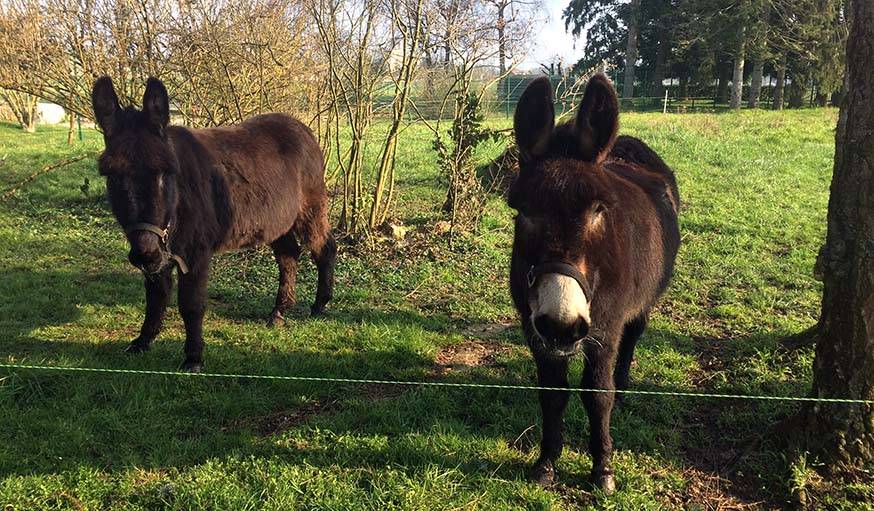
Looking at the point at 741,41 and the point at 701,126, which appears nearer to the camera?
the point at 701,126

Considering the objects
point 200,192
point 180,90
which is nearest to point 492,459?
point 200,192

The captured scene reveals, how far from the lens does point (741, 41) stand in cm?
2616

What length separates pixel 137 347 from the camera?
4.44 meters

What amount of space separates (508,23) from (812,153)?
10.4 metres

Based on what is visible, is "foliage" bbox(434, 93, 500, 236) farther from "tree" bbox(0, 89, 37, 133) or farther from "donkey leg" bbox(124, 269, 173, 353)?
"tree" bbox(0, 89, 37, 133)

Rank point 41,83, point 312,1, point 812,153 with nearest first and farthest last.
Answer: point 312,1, point 41,83, point 812,153

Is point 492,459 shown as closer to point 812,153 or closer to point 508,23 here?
point 508,23

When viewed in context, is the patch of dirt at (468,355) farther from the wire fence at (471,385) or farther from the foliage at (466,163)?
the foliage at (466,163)

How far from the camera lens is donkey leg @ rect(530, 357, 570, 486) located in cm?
291

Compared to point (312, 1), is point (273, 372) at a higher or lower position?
lower

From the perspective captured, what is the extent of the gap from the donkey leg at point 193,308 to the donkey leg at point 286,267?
1239 mm

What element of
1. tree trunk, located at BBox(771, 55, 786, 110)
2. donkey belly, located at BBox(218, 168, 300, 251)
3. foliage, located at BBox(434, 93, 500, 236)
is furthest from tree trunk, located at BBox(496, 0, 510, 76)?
tree trunk, located at BBox(771, 55, 786, 110)

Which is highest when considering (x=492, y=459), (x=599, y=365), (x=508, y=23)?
(x=508, y=23)

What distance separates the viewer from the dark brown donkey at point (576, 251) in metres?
2.19
